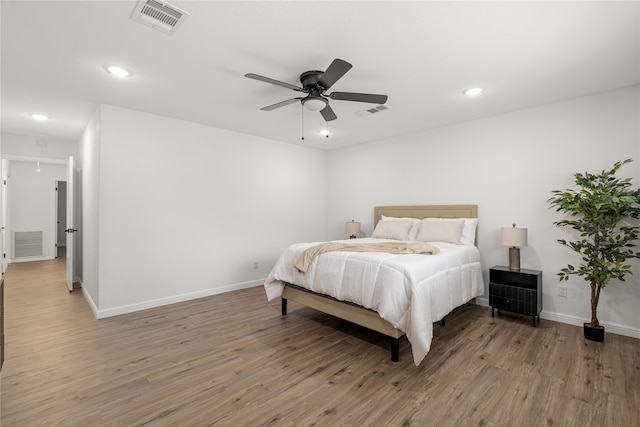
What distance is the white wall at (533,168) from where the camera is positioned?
10.1 ft

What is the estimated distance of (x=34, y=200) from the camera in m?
7.27

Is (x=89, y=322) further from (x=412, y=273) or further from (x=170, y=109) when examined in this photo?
(x=412, y=273)

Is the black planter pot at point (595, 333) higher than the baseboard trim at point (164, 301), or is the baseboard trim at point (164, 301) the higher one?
the black planter pot at point (595, 333)

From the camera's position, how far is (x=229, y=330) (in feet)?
10.3

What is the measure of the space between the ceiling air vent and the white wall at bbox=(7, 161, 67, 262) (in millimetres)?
7646

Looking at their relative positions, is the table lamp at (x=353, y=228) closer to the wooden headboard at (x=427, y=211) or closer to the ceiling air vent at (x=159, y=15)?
the wooden headboard at (x=427, y=211)

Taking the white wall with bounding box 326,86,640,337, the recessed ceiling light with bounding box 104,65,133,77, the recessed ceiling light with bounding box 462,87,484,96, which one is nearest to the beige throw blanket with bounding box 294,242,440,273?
the white wall with bounding box 326,86,640,337

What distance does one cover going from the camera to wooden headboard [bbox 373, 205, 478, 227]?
4172 mm

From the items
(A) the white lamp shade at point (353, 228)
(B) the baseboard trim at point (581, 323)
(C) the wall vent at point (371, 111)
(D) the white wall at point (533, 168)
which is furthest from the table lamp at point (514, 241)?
(A) the white lamp shade at point (353, 228)

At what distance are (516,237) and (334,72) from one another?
286 cm

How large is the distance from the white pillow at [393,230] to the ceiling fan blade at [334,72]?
262 centimetres

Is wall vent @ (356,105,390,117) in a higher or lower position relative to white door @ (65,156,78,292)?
higher

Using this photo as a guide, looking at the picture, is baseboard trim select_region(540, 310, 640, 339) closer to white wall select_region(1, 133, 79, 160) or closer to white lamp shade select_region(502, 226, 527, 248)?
white lamp shade select_region(502, 226, 527, 248)

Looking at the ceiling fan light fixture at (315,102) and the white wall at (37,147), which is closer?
the ceiling fan light fixture at (315,102)
